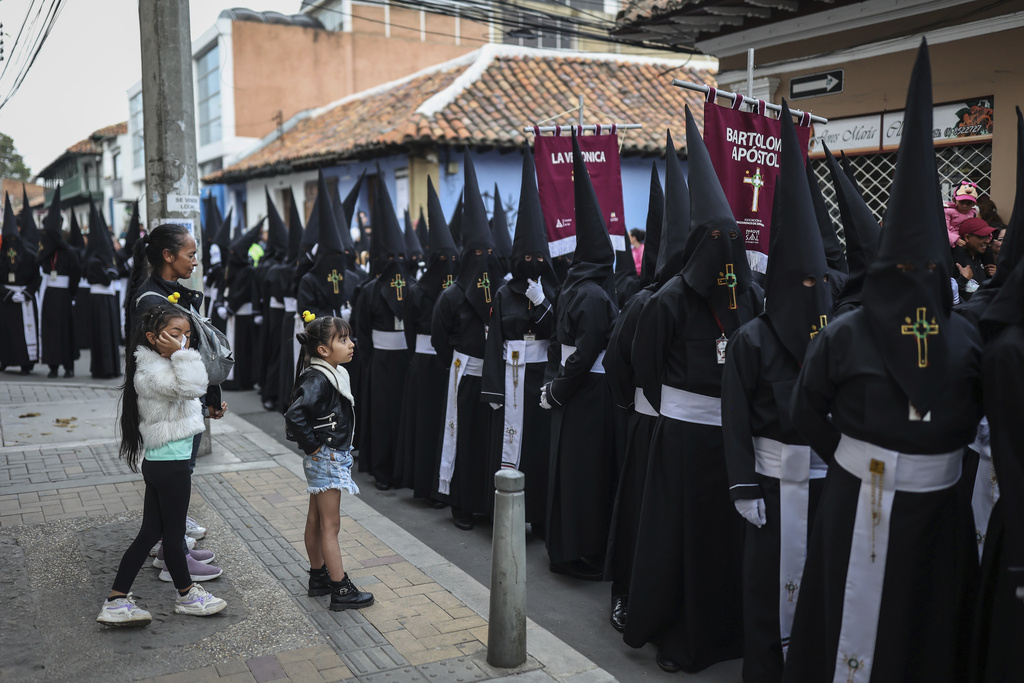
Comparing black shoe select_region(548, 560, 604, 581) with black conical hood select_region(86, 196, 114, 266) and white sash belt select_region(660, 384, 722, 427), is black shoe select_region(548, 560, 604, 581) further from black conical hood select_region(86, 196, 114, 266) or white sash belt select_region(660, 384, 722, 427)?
black conical hood select_region(86, 196, 114, 266)

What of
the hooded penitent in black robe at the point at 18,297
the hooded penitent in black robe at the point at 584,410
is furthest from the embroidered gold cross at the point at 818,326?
the hooded penitent in black robe at the point at 18,297

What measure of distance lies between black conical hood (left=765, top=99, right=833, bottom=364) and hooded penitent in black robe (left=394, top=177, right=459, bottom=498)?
12.7 ft

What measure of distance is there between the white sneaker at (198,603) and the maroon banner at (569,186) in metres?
3.26

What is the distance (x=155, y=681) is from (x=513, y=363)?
3.32m

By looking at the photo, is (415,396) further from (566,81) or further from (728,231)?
(566,81)

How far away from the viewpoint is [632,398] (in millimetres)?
5293

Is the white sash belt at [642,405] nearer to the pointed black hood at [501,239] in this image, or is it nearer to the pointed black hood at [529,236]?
the pointed black hood at [529,236]

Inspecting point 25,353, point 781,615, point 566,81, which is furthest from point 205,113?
point 781,615

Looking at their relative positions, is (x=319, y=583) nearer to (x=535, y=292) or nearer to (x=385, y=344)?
(x=535, y=292)

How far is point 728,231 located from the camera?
4.52m

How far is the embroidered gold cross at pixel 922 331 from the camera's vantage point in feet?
11.2

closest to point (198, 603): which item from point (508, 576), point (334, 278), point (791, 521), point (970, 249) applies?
point (508, 576)

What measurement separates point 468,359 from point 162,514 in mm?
2910

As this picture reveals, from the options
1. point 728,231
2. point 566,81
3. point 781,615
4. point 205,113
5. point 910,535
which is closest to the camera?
point 910,535
